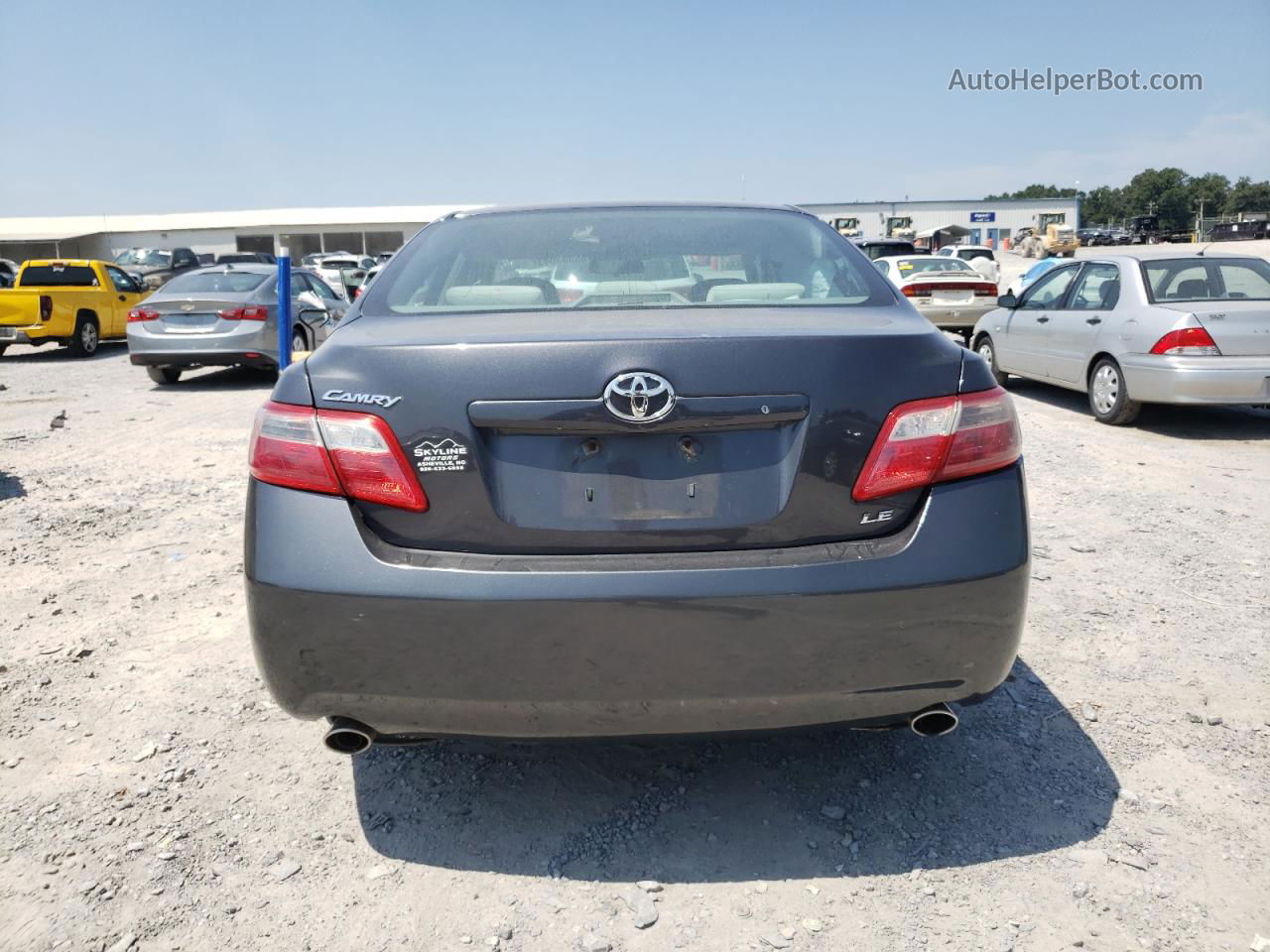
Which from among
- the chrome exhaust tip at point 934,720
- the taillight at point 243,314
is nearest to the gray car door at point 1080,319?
the chrome exhaust tip at point 934,720

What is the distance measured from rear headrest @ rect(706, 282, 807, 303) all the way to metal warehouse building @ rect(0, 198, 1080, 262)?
6087 centimetres

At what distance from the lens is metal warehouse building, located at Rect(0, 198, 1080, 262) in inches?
2559

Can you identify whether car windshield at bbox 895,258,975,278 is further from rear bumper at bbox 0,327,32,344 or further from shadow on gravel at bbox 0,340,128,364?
rear bumper at bbox 0,327,32,344

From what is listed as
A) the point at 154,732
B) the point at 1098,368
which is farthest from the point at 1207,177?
the point at 154,732

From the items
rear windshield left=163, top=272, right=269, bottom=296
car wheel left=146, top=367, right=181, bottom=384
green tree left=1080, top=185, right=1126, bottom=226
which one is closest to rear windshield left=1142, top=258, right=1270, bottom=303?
rear windshield left=163, top=272, right=269, bottom=296

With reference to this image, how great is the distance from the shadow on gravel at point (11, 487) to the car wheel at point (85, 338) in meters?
10.6

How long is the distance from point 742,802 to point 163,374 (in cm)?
1194

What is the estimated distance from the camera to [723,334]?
7.45ft

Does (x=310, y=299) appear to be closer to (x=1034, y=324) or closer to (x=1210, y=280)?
(x=1034, y=324)

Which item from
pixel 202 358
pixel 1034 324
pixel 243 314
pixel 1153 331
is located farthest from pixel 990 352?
pixel 202 358

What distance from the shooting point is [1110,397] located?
28.8ft

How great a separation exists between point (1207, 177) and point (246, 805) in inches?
6208

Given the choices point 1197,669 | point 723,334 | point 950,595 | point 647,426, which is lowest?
point 1197,669

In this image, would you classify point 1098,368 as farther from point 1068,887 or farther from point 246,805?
point 246,805
